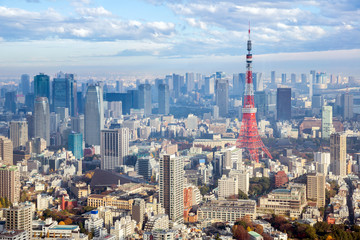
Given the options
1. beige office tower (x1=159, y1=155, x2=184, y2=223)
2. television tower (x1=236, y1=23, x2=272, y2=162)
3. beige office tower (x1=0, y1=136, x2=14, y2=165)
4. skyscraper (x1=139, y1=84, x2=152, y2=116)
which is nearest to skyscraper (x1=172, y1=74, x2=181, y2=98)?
skyscraper (x1=139, y1=84, x2=152, y2=116)

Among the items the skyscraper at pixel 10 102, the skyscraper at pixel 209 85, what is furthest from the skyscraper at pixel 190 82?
the skyscraper at pixel 10 102

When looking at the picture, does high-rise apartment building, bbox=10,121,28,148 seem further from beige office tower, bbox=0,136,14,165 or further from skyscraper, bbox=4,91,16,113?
skyscraper, bbox=4,91,16,113

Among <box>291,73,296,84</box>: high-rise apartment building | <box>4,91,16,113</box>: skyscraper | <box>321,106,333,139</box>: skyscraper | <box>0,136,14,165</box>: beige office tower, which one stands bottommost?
<box>0,136,14,165</box>: beige office tower

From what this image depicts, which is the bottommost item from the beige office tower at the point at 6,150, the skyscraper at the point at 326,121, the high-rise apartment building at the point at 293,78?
the beige office tower at the point at 6,150

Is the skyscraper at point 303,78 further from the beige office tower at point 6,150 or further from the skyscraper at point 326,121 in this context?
the beige office tower at point 6,150

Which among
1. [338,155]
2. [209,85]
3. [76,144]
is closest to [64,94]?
[209,85]

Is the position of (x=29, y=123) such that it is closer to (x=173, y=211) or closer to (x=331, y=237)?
(x=173, y=211)
